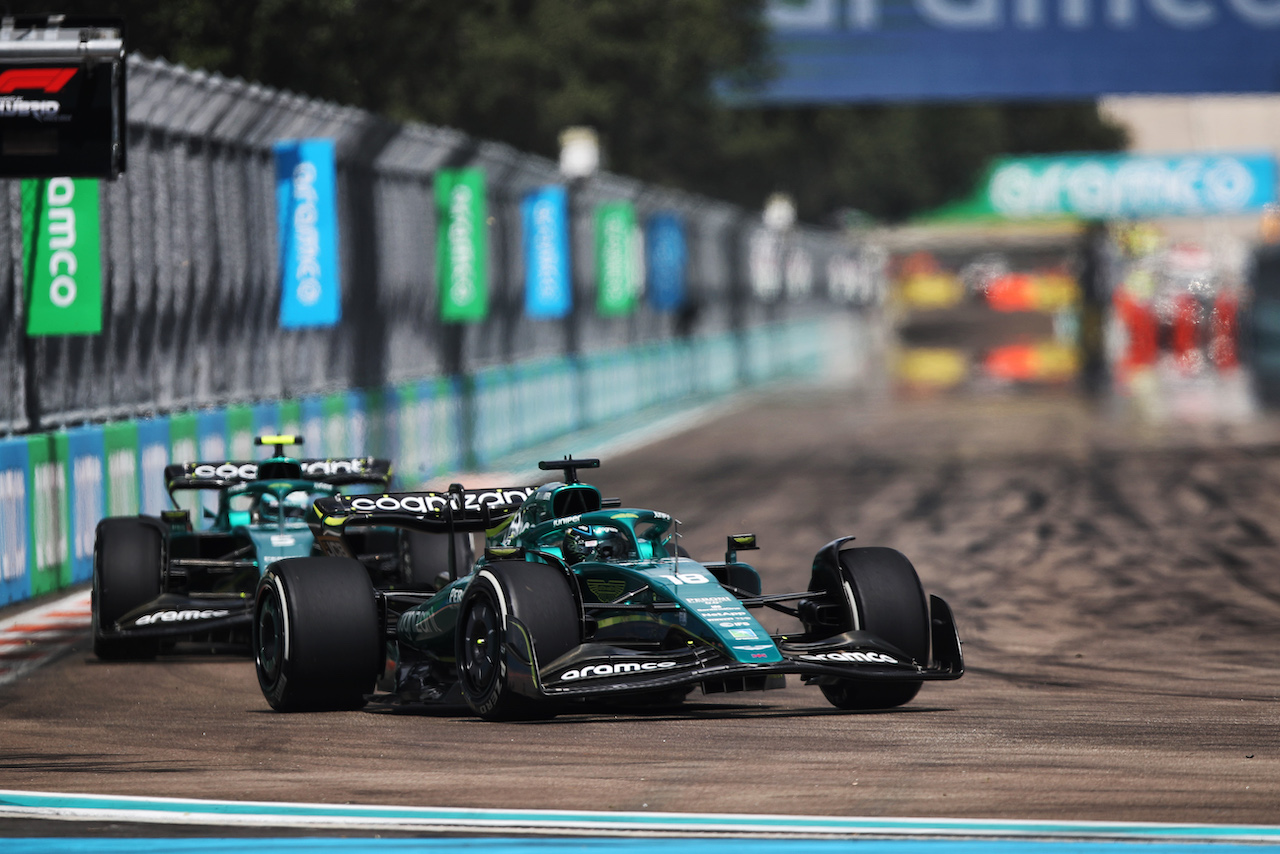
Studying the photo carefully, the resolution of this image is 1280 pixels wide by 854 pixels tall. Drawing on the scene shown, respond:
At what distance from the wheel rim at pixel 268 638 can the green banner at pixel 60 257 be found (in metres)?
5.88

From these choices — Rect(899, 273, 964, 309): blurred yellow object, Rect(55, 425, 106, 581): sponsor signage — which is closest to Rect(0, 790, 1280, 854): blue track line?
Rect(55, 425, 106, 581): sponsor signage

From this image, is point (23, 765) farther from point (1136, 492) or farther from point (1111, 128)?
point (1111, 128)

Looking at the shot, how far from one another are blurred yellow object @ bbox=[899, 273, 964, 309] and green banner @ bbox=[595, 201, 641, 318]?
239ft

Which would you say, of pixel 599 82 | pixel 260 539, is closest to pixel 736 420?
pixel 260 539

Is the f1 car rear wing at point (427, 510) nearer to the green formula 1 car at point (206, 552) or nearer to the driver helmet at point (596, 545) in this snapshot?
the green formula 1 car at point (206, 552)

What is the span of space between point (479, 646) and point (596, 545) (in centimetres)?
66

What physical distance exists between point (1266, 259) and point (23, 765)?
5081 centimetres

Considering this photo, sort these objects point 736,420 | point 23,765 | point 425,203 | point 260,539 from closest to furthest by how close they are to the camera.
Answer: point 23,765, point 260,539, point 425,203, point 736,420

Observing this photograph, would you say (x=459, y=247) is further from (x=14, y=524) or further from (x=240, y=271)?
(x=14, y=524)

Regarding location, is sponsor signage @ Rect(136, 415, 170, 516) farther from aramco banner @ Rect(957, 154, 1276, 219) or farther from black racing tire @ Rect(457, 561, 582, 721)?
aramco banner @ Rect(957, 154, 1276, 219)

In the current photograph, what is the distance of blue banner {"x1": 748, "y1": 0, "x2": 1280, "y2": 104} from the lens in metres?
38.5

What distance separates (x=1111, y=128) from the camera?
369ft

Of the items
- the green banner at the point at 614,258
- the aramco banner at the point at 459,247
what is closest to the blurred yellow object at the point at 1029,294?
the green banner at the point at 614,258

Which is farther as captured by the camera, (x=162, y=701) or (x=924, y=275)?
(x=924, y=275)
